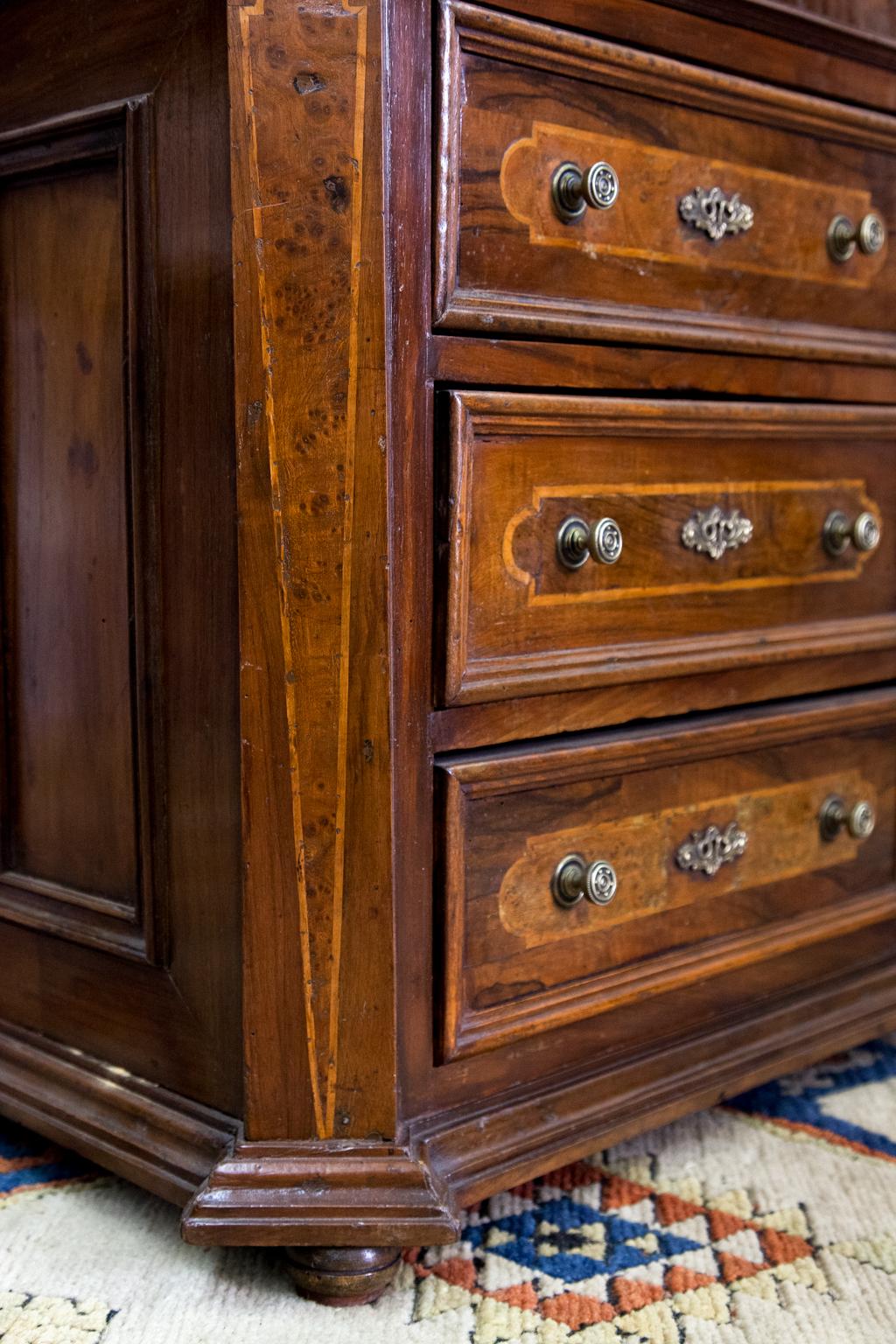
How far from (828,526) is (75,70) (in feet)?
1.96

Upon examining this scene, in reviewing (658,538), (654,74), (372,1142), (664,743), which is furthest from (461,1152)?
(654,74)

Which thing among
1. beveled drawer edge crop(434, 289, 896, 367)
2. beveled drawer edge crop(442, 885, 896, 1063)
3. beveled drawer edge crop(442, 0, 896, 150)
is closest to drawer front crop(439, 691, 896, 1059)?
beveled drawer edge crop(442, 885, 896, 1063)

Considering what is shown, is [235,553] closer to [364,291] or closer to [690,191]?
[364,291]

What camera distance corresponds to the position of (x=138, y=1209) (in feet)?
2.82

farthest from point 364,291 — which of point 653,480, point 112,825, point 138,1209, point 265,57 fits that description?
point 138,1209

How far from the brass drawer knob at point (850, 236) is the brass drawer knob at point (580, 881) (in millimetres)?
476

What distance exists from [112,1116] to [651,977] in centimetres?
36

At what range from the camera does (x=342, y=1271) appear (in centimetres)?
75

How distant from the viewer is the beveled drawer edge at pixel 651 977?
0.80 meters

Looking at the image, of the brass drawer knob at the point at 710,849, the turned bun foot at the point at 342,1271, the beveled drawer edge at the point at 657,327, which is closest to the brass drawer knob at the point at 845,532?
the beveled drawer edge at the point at 657,327

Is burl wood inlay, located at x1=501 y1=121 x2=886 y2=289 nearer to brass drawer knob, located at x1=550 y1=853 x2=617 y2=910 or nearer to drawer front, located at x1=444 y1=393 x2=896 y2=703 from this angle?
drawer front, located at x1=444 y1=393 x2=896 y2=703

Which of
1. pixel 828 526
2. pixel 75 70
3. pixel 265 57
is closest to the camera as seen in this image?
pixel 265 57

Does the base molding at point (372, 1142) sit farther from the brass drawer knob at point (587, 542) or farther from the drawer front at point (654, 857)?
the brass drawer knob at point (587, 542)

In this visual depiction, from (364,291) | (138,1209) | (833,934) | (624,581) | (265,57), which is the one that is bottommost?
(138,1209)
